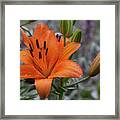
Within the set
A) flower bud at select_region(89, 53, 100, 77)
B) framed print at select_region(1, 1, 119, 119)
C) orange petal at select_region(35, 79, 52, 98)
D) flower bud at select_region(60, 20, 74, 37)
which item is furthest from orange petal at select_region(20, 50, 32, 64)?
flower bud at select_region(89, 53, 100, 77)

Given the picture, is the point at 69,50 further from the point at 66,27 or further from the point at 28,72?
the point at 28,72

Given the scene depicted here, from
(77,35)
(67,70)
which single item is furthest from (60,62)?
(77,35)

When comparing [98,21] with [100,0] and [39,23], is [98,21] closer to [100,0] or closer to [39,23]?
[100,0]

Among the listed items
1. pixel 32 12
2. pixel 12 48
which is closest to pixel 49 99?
pixel 12 48

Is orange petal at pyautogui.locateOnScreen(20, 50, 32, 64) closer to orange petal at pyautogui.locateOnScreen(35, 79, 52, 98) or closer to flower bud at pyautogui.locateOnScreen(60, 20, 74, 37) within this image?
orange petal at pyautogui.locateOnScreen(35, 79, 52, 98)

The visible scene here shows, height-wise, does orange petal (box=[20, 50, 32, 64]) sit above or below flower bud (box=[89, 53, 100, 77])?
above
